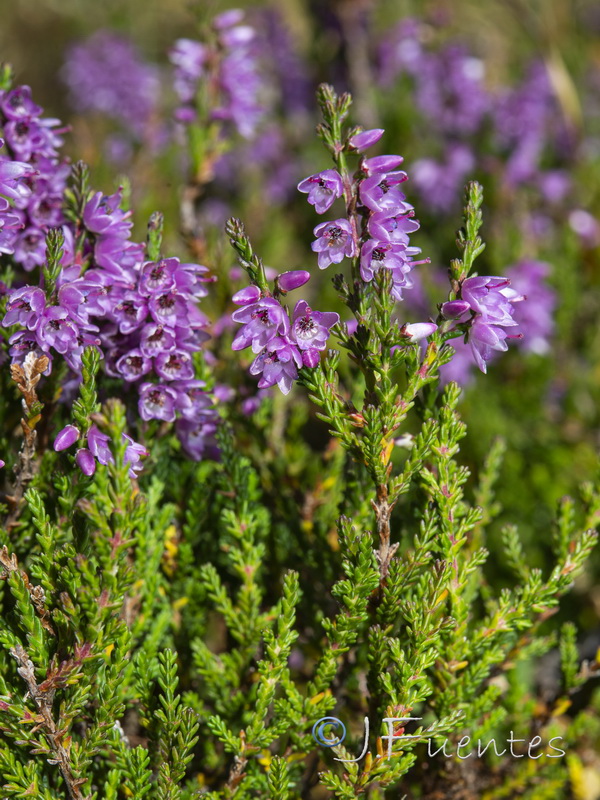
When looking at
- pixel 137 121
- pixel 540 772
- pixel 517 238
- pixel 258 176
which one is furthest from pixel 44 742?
pixel 137 121

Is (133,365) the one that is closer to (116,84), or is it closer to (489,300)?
(489,300)

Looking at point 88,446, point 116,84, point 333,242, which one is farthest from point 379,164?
point 116,84

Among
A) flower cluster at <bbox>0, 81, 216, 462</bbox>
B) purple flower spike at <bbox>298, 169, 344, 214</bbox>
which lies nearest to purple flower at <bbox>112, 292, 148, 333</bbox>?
flower cluster at <bbox>0, 81, 216, 462</bbox>

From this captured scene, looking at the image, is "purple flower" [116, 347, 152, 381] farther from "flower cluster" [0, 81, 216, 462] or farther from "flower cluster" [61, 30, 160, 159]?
"flower cluster" [61, 30, 160, 159]

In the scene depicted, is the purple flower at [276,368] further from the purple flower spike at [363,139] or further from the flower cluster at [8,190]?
the flower cluster at [8,190]

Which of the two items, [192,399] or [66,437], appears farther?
[192,399]

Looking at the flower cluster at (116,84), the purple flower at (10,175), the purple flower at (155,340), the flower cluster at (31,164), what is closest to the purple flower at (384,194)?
the purple flower at (155,340)

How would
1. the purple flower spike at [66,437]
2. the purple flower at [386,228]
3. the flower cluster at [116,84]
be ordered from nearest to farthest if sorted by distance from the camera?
the purple flower at [386,228]
the purple flower spike at [66,437]
the flower cluster at [116,84]
